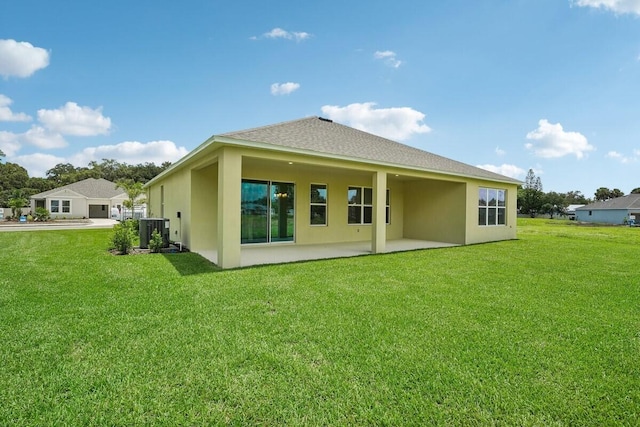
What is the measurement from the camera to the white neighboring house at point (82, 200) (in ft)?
107

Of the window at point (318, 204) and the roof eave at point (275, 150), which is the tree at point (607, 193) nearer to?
the roof eave at point (275, 150)

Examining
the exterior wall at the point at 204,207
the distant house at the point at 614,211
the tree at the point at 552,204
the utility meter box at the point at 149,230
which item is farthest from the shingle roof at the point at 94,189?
the tree at the point at 552,204

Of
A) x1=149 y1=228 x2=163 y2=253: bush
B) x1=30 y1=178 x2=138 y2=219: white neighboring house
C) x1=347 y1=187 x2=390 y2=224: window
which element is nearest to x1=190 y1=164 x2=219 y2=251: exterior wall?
x1=149 y1=228 x2=163 y2=253: bush

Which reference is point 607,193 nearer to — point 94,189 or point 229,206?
point 229,206

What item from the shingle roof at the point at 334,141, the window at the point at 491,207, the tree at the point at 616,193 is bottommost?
the window at the point at 491,207

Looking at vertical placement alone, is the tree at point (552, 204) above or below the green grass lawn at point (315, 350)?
above

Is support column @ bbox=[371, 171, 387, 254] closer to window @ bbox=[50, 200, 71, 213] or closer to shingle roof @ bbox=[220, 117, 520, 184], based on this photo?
shingle roof @ bbox=[220, 117, 520, 184]

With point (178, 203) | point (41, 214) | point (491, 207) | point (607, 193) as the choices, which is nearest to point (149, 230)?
point (178, 203)

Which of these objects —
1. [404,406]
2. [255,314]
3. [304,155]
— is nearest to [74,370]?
[255,314]

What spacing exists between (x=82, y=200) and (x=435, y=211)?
37872 mm

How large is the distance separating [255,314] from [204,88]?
14.3 meters

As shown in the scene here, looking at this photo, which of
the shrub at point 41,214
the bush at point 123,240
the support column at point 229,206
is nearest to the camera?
the support column at point 229,206

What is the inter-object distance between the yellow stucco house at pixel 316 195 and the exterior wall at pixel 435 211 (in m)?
0.04

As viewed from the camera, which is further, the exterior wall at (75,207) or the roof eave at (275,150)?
the exterior wall at (75,207)
